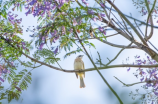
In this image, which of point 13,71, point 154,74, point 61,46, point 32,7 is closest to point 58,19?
point 61,46

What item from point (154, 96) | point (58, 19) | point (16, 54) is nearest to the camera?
point (58, 19)

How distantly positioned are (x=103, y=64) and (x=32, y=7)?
84 centimetres

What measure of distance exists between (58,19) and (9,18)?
77.8 inches

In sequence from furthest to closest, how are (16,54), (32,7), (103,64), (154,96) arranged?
(16,54)
(154,96)
(32,7)
(103,64)

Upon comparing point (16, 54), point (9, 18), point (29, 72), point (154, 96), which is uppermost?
point (9, 18)

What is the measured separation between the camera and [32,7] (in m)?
2.84

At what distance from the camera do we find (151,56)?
4.05 metres

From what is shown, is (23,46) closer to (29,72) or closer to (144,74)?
(29,72)

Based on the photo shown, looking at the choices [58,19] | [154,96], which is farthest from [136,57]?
[58,19]

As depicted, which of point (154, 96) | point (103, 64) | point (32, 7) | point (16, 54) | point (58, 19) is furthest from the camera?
point (16, 54)

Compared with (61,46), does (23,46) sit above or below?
above

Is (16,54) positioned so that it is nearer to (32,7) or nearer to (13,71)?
(13,71)

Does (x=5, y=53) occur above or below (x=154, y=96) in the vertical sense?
above

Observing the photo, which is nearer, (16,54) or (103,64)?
(103,64)
